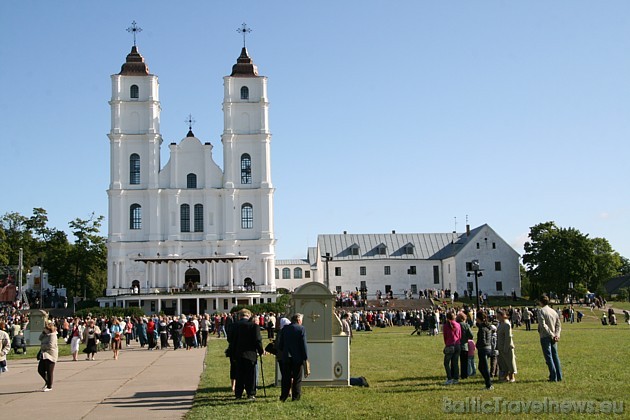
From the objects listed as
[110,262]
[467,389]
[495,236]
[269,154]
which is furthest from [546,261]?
[467,389]

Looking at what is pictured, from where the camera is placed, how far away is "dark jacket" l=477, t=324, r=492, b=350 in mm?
15258

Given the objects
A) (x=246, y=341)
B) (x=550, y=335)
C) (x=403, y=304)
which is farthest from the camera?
(x=403, y=304)

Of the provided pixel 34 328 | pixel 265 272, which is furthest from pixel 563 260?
pixel 34 328

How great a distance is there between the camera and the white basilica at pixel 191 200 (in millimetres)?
72438

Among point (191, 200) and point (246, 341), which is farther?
point (191, 200)

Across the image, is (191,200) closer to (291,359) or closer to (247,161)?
(247,161)

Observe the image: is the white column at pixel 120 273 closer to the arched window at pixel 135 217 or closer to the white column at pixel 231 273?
the arched window at pixel 135 217

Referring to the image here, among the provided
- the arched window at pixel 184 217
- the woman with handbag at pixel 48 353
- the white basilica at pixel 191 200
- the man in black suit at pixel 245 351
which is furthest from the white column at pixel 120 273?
the man in black suit at pixel 245 351

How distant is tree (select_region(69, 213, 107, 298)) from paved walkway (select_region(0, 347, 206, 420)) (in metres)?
56.7

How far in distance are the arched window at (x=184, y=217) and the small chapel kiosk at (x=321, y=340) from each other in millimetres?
61316

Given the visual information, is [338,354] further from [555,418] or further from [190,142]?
[190,142]

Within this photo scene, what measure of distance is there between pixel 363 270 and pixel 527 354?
2599 inches

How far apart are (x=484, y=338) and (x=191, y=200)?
62.3 meters

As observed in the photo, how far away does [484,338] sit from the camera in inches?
605
